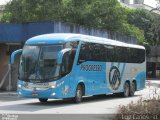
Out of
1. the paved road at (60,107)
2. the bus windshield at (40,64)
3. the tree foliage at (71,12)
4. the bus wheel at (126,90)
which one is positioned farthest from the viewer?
the tree foliage at (71,12)

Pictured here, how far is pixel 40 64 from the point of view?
20453 mm

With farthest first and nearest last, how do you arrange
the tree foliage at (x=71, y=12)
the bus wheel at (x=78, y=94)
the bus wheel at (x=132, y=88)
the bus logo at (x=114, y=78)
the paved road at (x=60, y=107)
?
the tree foliage at (x=71, y=12)
the bus wheel at (x=132, y=88)
the bus logo at (x=114, y=78)
the bus wheel at (x=78, y=94)
the paved road at (x=60, y=107)

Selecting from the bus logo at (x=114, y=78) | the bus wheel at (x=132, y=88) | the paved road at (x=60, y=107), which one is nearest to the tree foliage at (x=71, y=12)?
the bus wheel at (x=132, y=88)

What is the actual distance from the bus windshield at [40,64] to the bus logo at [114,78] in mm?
6103

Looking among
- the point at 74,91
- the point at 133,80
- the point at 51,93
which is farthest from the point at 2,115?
the point at 133,80

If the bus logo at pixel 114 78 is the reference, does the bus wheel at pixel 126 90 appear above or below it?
below

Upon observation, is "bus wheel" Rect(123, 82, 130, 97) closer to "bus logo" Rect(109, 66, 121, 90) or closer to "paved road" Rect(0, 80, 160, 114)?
"bus logo" Rect(109, 66, 121, 90)

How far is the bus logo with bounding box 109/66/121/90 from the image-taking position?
25.9m

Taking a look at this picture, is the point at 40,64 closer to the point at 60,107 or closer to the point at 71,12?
the point at 60,107

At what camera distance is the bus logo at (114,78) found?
85.1 feet

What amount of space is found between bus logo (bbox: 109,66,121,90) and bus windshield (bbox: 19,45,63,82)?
610 cm

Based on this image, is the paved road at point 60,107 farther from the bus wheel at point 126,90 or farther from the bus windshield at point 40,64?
the bus wheel at point 126,90

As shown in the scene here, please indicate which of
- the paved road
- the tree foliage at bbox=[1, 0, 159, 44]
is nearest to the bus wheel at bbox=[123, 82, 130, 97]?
the paved road

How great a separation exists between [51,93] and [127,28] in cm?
4291
